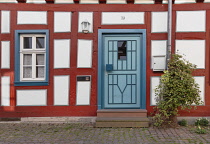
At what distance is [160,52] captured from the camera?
16.1 ft

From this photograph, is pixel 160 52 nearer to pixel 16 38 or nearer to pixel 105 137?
pixel 105 137

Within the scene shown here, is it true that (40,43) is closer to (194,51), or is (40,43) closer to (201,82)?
(194,51)

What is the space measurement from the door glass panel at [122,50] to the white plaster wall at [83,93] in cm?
117

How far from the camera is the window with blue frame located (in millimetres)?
4996

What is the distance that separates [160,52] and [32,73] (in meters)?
3.66

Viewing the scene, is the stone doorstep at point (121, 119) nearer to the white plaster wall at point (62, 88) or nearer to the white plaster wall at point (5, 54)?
the white plaster wall at point (62, 88)

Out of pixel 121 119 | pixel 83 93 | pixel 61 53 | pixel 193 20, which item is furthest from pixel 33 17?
pixel 193 20

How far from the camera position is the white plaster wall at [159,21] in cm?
489

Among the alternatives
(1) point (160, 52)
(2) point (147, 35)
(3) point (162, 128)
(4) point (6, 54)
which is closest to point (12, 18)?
(4) point (6, 54)

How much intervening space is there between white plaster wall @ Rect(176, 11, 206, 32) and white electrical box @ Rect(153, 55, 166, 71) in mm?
978

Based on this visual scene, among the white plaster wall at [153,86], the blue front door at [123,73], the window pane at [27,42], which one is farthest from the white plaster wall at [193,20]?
the window pane at [27,42]

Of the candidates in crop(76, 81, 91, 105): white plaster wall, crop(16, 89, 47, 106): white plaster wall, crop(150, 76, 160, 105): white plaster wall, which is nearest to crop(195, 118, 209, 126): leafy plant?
crop(150, 76, 160, 105): white plaster wall

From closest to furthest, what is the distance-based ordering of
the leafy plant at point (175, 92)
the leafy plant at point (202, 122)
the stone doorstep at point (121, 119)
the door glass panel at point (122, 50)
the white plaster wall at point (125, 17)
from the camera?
1. the leafy plant at point (175, 92)
2. the stone doorstep at point (121, 119)
3. the leafy plant at point (202, 122)
4. the white plaster wall at point (125, 17)
5. the door glass panel at point (122, 50)

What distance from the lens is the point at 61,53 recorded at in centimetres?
500
